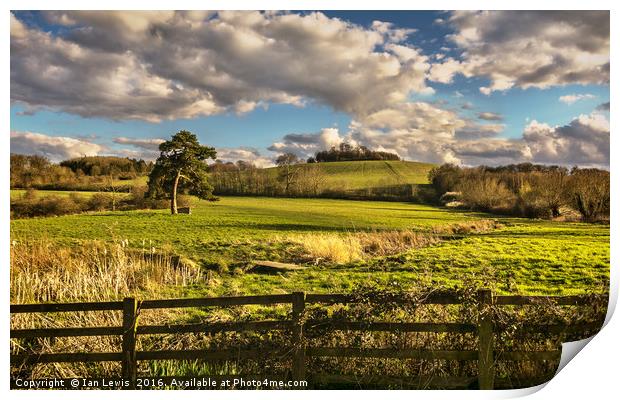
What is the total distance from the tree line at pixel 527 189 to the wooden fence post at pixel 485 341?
238 centimetres

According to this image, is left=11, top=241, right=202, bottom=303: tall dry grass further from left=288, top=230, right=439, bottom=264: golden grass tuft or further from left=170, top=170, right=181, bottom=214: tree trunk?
left=288, top=230, right=439, bottom=264: golden grass tuft

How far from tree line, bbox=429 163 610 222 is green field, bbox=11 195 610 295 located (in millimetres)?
206

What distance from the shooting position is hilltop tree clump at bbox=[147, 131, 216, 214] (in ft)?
21.2

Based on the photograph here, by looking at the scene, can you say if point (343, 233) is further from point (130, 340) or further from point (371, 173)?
point (130, 340)

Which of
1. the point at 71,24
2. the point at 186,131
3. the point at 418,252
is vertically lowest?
the point at 418,252

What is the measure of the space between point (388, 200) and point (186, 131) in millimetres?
3546

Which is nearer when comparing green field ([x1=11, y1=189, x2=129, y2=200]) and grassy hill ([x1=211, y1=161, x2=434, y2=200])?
green field ([x1=11, y1=189, x2=129, y2=200])

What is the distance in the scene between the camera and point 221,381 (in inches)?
203

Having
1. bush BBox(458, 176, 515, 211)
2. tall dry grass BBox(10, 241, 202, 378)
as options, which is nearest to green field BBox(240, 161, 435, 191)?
bush BBox(458, 176, 515, 211)

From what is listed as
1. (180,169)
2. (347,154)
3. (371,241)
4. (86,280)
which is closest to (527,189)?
(371,241)

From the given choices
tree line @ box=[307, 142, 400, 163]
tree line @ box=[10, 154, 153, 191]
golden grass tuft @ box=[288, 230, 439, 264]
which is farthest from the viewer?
golden grass tuft @ box=[288, 230, 439, 264]

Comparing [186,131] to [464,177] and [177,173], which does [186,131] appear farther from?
[464,177]
